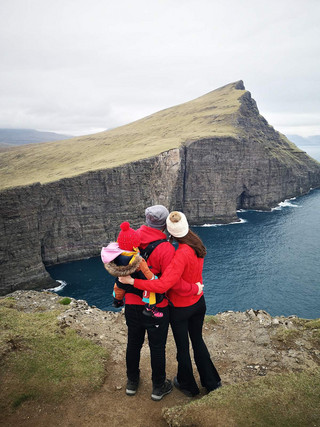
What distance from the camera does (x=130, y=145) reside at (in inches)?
4158

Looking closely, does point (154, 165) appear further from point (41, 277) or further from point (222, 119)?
point (222, 119)

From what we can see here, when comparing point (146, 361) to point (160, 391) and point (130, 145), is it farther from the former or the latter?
point (130, 145)

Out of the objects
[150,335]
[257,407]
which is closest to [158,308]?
[150,335]

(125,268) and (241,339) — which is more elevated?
(125,268)

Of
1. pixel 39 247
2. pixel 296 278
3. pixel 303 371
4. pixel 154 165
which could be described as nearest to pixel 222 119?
pixel 154 165

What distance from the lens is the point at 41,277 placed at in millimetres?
59062

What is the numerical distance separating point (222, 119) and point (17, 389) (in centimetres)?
11867

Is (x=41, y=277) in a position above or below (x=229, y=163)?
below

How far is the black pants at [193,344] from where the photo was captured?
8.18 metres

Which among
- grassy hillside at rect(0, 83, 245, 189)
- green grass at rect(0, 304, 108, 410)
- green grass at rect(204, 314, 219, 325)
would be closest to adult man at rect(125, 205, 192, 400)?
green grass at rect(0, 304, 108, 410)

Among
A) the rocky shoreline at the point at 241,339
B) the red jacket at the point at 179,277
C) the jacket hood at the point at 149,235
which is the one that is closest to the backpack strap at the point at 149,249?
the jacket hood at the point at 149,235

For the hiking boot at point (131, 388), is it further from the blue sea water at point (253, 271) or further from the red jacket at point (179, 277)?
the blue sea water at point (253, 271)

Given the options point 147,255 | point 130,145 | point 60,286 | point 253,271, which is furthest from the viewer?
point 130,145

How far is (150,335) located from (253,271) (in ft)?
174
